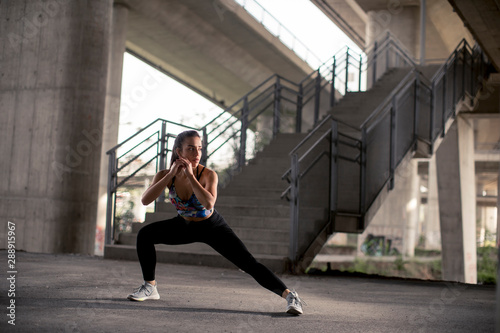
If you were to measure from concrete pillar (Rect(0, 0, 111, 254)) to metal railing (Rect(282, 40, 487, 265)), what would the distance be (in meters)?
3.98

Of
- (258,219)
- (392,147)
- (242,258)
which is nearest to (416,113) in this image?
(392,147)

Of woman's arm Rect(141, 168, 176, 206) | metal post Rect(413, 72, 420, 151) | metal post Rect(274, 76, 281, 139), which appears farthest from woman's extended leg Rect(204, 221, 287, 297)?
metal post Rect(274, 76, 281, 139)

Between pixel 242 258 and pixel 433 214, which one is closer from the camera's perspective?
pixel 242 258

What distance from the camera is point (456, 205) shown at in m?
19.1

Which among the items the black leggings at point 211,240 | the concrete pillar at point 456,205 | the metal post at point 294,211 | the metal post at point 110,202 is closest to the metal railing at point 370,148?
the metal post at point 294,211

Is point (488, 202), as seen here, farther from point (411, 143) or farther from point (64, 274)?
point (64, 274)

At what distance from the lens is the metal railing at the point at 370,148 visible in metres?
8.53

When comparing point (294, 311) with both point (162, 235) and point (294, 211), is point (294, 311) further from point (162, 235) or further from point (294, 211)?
point (294, 211)

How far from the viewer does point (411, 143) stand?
462 inches

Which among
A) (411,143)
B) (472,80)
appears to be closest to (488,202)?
(472,80)

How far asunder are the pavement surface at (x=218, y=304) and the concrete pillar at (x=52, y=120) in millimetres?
3834

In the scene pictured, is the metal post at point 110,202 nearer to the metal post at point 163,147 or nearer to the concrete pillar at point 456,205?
the metal post at point 163,147

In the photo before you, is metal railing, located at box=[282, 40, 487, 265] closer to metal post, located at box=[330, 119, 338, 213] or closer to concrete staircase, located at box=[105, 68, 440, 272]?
metal post, located at box=[330, 119, 338, 213]

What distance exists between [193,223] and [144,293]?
666mm
